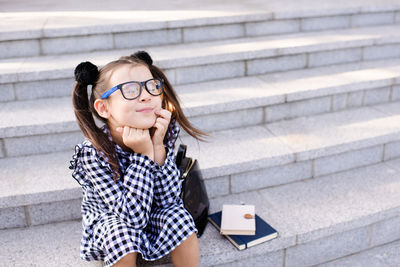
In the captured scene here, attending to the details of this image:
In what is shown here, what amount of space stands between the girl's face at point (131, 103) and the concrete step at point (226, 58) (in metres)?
1.22

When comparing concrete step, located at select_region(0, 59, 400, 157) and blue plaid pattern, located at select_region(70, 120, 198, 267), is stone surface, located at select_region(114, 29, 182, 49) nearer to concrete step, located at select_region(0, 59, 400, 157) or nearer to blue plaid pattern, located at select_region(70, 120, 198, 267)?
concrete step, located at select_region(0, 59, 400, 157)

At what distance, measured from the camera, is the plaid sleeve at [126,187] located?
1.63 m

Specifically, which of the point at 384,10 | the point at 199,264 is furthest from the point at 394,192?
the point at 384,10

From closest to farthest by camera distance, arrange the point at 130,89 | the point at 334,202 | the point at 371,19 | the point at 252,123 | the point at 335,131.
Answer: the point at 130,89
the point at 334,202
the point at 335,131
the point at 252,123
the point at 371,19

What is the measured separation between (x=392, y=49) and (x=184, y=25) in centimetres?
177

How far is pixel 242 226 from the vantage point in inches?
77.6

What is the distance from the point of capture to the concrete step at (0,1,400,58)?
3053 millimetres

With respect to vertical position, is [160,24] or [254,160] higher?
[160,24]

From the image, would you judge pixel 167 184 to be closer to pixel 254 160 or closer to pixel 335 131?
pixel 254 160

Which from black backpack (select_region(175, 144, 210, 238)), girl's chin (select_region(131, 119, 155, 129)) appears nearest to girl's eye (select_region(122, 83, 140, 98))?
girl's chin (select_region(131, 119, 155, 129))

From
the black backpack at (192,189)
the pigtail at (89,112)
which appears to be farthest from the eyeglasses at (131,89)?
the black backpack at (192,189)

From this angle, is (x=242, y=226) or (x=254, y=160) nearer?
(x=242, y=226)

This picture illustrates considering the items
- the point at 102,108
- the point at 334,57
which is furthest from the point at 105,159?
the point at 334,57

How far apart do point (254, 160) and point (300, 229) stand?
47 centimetres
